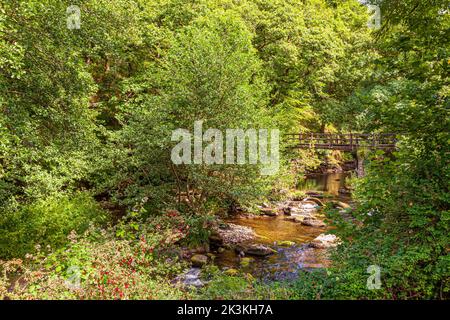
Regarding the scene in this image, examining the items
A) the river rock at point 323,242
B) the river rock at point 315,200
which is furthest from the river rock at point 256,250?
the river rock at point 315,200

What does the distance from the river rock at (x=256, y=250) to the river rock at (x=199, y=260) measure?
5.43 ft

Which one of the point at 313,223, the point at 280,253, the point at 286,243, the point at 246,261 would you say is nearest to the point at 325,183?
the point at 313,223

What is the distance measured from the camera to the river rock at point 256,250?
1299 cm

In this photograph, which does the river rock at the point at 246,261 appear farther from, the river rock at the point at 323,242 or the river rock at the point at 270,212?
the river rock at the point at 270,212

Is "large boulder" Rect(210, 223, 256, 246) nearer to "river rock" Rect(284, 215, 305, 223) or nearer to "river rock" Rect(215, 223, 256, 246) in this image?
"river rock" Rect(215, 223, 256, 246)

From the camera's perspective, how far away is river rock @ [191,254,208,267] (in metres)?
11.9

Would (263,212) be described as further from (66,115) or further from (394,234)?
(394,234)

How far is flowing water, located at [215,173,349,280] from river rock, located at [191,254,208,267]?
1.67 feet

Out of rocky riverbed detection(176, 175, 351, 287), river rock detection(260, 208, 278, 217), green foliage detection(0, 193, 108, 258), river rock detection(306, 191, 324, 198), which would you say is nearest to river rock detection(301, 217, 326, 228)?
rocky riverbed detection(176, 175, 351, 287)

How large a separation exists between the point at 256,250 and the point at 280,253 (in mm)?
1003

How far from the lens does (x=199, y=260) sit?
1205 cm
